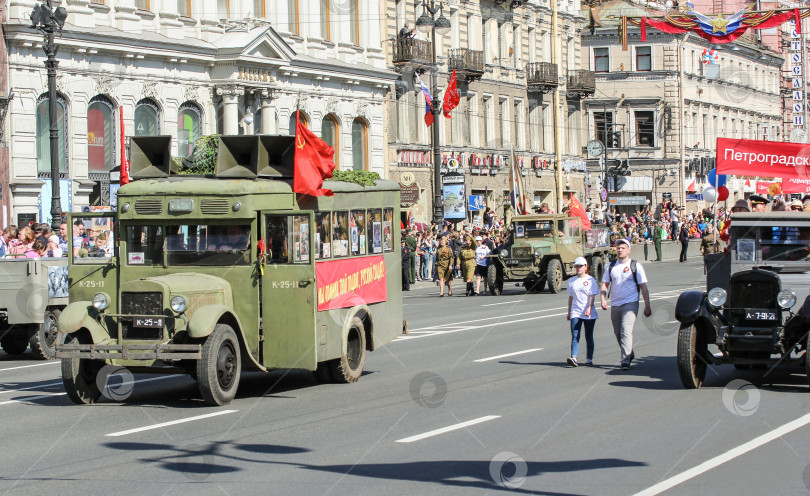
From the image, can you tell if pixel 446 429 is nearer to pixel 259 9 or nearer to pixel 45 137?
pixel 45 137

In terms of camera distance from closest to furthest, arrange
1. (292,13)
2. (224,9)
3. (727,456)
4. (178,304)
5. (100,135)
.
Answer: (727,456) → (178,304) → (100,135) → (224,9) → (292,13)

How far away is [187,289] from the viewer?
13.2m

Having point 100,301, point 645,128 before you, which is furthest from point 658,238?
point 100,301

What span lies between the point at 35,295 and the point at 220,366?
6868 mm

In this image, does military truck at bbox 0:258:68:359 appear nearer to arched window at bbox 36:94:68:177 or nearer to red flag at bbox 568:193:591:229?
arched window at bbox 36:94:68:177

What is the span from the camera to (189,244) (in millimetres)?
13914

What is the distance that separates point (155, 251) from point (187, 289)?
99 centimetres

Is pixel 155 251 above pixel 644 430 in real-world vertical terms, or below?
above

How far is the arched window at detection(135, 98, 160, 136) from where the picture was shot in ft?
126

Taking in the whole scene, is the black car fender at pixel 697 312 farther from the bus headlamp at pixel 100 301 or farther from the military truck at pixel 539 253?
the military truck at pixel 539 253

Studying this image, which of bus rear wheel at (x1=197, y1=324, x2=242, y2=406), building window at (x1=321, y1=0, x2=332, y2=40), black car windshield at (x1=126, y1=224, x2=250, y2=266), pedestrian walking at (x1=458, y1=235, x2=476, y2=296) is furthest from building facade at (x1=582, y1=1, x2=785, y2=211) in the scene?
bus rear wheel at (x1=197, y1=324, x2=242, y2=406)

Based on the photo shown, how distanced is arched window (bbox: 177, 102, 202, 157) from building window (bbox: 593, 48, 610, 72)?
46.9 meters

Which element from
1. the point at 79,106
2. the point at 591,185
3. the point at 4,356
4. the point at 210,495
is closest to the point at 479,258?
the point at 79,106

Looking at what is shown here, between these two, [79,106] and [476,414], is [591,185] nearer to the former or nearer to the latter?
[79,106]
